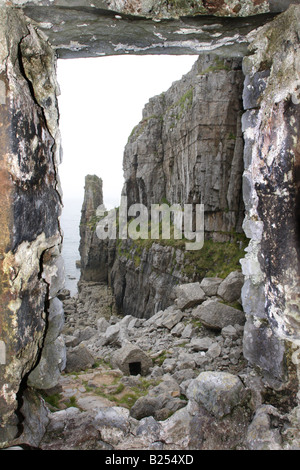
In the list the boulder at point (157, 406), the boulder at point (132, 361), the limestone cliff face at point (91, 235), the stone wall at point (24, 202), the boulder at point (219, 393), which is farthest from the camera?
the limestone cliff face at point (91, 235)

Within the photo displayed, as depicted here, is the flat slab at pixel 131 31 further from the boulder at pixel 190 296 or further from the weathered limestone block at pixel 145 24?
the boulder at pixel 190 296

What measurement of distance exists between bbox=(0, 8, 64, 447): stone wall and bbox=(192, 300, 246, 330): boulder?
14.4ft

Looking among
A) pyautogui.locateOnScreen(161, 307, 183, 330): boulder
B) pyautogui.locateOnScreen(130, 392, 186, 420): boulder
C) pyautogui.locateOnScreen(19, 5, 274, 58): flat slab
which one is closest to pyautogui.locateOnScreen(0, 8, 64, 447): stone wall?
pyautogui.locateOnScreen(19, 5, 274, 58): flat slab

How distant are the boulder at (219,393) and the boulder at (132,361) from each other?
230 cm

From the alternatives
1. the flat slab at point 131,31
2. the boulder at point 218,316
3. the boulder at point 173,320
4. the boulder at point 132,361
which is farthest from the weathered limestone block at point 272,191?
the boulder at point 173,320

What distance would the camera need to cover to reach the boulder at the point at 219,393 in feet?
10.8

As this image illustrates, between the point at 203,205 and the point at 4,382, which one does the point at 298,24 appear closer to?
the point at 4,382

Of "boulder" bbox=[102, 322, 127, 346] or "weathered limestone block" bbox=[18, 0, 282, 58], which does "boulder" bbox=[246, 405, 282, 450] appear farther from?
"boulder" bbox=[102, 322, 127, 346]

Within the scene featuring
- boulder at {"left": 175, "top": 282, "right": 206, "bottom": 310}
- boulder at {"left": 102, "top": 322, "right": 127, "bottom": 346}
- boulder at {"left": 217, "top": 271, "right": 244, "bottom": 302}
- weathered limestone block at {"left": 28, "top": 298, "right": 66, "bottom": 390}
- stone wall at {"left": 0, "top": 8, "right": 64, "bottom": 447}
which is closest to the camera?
stone wall at {"left": 0, "top": 8, "right": 64, "bottom": 447}

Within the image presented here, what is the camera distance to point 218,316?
6.84 metres

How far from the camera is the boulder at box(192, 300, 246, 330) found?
6691 mm
